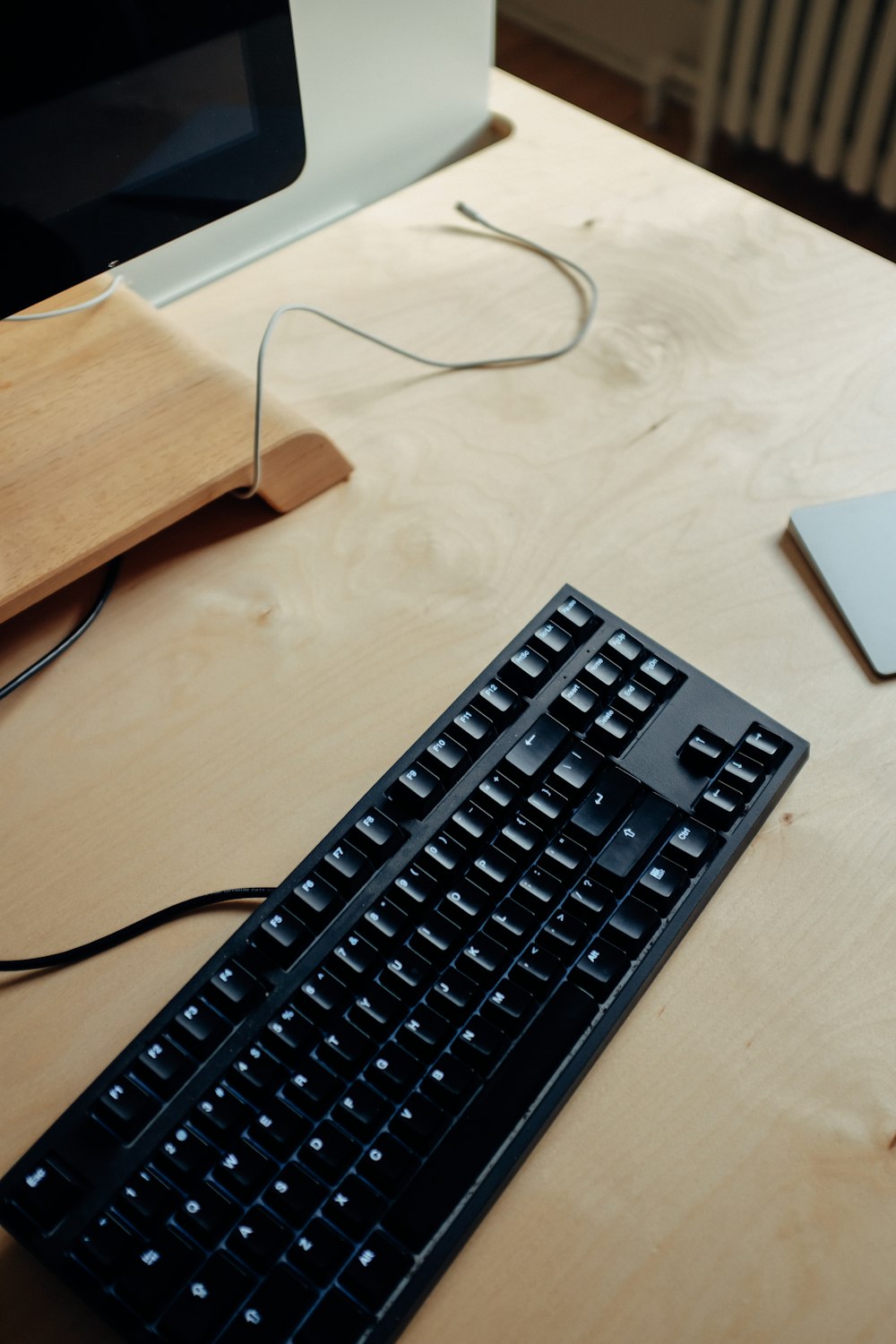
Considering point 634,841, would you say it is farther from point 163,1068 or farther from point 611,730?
point 163,1068

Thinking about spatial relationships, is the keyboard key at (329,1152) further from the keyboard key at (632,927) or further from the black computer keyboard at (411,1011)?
the keyboard key at (632,927)

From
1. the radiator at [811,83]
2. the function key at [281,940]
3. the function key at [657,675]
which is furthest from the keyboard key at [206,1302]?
the radiator at [811,83]

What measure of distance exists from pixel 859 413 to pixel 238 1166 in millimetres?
600

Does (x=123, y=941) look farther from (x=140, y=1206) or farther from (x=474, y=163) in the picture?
(x=474, y=163)

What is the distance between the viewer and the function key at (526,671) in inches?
23.4

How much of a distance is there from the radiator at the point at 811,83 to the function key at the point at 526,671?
1.70m

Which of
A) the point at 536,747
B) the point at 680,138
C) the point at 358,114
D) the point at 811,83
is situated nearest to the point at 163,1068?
the point at 536,747

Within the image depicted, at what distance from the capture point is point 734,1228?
0.47 m

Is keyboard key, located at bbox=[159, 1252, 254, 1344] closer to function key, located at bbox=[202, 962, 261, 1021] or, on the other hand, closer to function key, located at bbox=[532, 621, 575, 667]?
function key, located at bbox=[202, 962, 261, 1021]

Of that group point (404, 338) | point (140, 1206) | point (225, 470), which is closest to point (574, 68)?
point (404, 338)

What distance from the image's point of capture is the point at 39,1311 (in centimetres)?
45

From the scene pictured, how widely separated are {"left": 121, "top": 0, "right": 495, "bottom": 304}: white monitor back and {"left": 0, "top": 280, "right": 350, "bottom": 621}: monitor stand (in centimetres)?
12

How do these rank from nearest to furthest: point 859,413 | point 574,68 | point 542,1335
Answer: point 542,1335 < point 859,413 < point 574,68

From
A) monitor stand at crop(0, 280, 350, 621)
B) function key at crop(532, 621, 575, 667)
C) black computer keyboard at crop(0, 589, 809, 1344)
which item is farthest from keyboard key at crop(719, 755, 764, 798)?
monitor stand at crop(0, 280, 350, 621)
